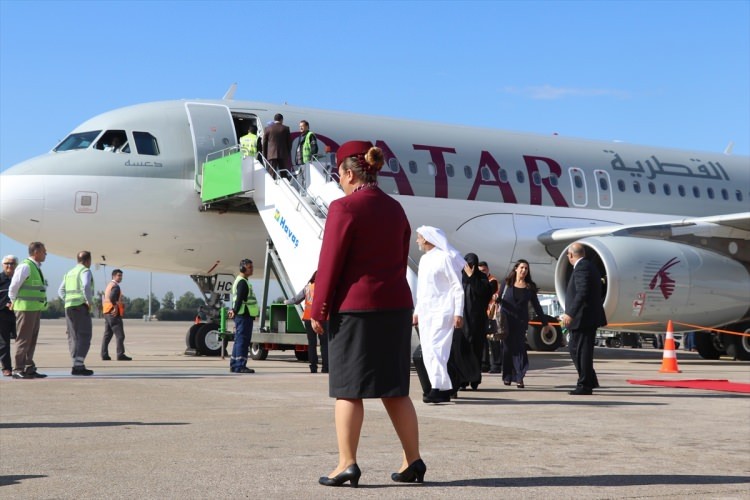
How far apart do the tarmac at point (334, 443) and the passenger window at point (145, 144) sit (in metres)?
5.89

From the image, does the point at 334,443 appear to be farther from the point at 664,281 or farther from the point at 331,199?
the point at 664,281

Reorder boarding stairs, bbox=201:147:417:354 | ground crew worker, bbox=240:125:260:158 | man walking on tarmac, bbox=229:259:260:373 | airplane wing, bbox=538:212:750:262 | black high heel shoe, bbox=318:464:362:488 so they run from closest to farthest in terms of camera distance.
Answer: black high heel shoe, bbox=318:464:362:488 → man walking on tarmac, bbox=229:259:260:373 → boarding stairs, bbox=201:147:417:354 → ground crew worker, bbox=240:125:260:158 → airplane wing, bbox=538:212:750:262

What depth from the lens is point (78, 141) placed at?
15.6m

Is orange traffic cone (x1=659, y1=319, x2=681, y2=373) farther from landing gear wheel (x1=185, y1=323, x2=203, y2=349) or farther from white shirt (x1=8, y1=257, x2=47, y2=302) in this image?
white shirt (x1=8, y1=257, x2=47, y2=302)

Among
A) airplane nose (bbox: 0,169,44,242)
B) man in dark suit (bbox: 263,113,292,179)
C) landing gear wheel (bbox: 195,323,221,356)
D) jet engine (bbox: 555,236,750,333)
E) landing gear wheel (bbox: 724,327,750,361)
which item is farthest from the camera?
landing gear wheel (bbox: 724,327,750,361)

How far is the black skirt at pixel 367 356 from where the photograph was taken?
453 centimetres

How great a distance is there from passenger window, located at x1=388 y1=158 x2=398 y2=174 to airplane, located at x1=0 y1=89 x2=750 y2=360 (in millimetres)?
30

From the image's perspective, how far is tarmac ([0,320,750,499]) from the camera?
4375 millimetres

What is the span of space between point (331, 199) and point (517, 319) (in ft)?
14.7

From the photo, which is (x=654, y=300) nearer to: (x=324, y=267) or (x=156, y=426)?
(x=156, y=426)

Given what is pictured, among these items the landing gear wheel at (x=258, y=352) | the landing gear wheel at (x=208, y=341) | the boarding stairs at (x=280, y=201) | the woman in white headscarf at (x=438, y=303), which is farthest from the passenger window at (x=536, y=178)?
the woman in white headscarf at (x=438, y=303)

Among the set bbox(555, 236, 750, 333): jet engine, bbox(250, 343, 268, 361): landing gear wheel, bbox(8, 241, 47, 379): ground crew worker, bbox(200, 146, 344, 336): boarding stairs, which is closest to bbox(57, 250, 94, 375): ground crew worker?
bbox(8, 241, 47, 379): ground crew worker

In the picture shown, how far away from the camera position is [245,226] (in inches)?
631

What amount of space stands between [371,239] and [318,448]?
1.55 m
